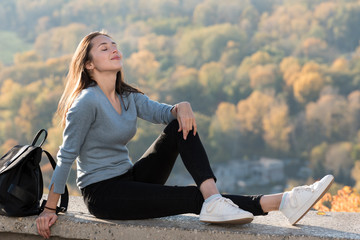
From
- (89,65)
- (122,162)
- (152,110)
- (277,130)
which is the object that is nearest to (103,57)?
(89,65)

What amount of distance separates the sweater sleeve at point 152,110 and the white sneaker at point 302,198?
667mm

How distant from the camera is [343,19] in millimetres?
40688

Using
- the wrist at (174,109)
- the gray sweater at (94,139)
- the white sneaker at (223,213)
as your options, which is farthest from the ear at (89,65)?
the white sneaker at (223,213)

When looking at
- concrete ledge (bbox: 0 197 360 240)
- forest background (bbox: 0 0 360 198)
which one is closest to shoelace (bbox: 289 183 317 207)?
concrete ledge (bbox: 0 197 360 240)

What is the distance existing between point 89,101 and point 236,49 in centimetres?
4004

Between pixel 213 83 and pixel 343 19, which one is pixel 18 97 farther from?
pixel 343 19

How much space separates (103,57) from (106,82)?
11 cm

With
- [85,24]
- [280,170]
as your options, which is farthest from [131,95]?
[85,24]

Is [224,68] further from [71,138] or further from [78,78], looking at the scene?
[71,138]

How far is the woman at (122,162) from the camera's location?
1.89m

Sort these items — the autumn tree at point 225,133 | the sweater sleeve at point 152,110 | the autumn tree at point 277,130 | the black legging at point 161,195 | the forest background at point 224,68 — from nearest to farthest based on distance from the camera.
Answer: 1. the black legging at point 161,195
2. the sweater sleeve at point 152,110
3. the forest background at point 224,68
4. the autumn tree at point 225,133
5. the autumn tree at point 277,130

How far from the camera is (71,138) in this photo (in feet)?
6.26

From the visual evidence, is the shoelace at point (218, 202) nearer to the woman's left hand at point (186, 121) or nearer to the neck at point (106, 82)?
the woman's left hand at point (186, 121)

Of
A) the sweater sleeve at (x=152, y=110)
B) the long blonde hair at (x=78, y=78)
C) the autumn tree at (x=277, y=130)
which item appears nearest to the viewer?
the long blonde hair at (x=78, y=78)
